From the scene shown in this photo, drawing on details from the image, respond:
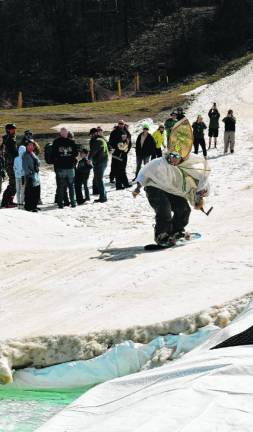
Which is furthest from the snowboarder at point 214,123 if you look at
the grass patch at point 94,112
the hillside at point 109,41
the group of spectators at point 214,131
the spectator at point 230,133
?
the hillside at point 109,41

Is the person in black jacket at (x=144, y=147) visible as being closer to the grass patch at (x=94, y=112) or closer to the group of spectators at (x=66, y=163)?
the group of spectators at (x=66, y=163)

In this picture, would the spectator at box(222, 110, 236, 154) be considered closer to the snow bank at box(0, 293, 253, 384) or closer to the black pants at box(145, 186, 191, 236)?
the black pants at box(145, 186, 191, 236)

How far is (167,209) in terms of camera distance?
40.5ft

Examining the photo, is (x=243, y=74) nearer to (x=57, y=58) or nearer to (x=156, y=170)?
(x=57, y=58)

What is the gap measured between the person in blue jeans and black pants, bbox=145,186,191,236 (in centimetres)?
582

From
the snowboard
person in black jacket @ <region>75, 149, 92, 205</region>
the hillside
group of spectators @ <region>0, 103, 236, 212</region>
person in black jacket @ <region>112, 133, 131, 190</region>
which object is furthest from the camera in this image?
the hillside

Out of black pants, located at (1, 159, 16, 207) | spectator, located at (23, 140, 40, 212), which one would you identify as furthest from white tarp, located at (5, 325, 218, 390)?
black pants, located at (1, 159, 16, 207)

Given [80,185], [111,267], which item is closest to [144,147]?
[80,185]

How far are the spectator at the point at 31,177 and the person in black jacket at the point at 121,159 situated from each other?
3066 mm

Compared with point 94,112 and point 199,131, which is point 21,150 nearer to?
point 199,131

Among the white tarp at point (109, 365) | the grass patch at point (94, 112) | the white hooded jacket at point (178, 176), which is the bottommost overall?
the white tarp at point (109, 365)

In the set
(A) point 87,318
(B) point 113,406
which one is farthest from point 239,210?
(B) point 113,406

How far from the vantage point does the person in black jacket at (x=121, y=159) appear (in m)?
19.9

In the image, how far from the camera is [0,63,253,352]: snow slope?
9445 mm
